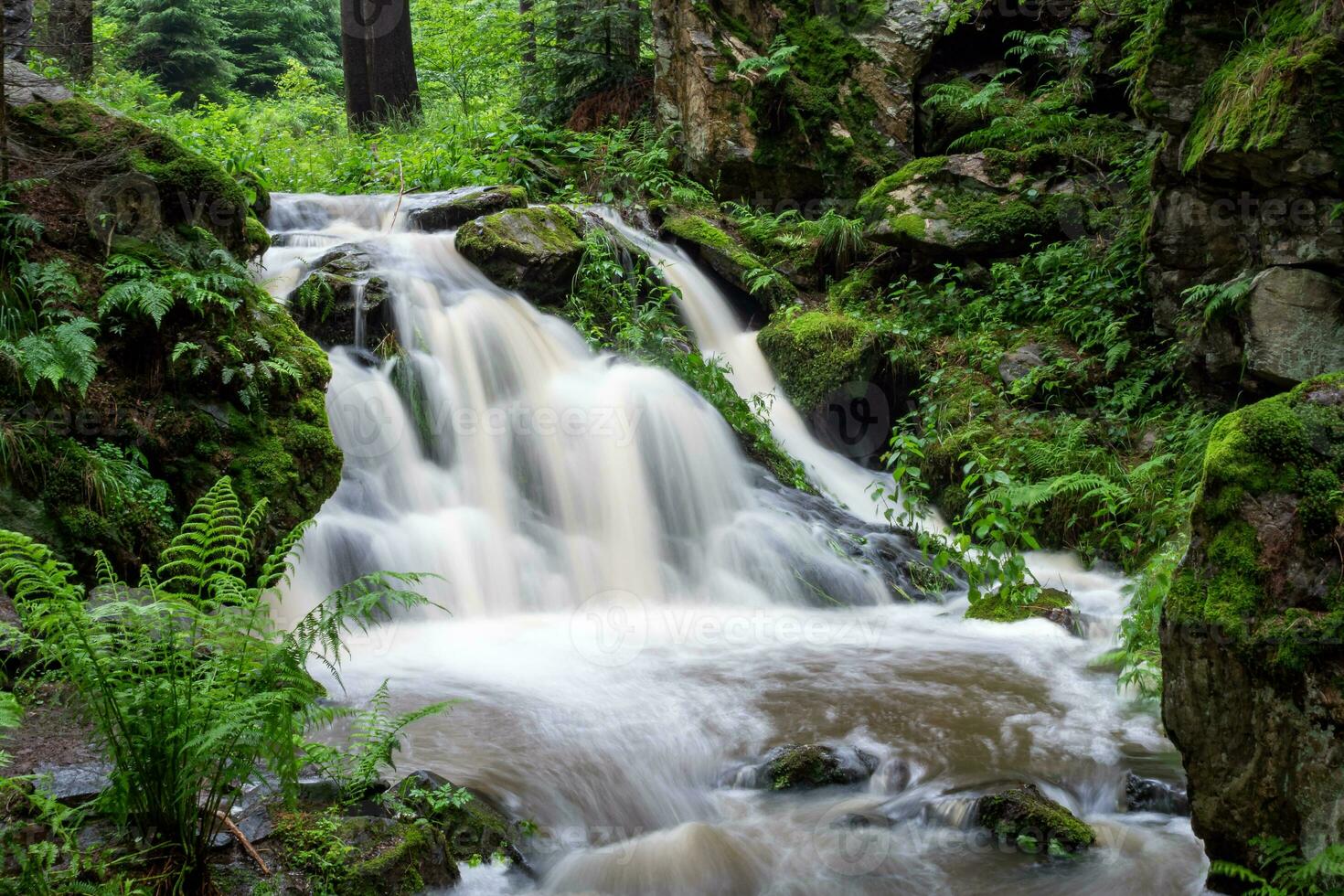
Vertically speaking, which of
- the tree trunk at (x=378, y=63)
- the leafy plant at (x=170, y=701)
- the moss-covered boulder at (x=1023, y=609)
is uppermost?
the tree trunk at (x=378, y=63)

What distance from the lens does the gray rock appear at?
670 cm

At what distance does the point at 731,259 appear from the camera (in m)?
11.1

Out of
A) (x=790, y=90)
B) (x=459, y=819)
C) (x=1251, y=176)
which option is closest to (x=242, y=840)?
(x=459, y=819)

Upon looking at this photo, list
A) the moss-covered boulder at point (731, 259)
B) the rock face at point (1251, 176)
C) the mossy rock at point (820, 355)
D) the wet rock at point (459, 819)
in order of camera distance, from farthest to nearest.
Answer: the moss-covered boulder at point (731, 259) → the mossy rock at point (820, 355) → the rock face at point (1251, 176) → the wet rock at point (459, 819)

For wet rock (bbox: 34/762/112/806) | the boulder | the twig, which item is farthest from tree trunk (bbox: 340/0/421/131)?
the twig

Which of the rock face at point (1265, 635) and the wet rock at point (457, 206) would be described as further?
the wet rock at point (457, 206)

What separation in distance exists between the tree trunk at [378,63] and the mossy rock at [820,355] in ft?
24.2

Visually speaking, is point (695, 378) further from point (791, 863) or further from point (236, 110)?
point (236, 110)

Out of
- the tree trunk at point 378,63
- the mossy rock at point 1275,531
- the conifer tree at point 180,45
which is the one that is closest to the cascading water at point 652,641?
the mossy rock at point 1275,531

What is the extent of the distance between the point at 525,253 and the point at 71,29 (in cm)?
526

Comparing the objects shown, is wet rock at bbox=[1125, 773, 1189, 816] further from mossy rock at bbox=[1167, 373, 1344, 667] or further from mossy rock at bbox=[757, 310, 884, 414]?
mossy rock at bbox=[757, 310, 884, 414]

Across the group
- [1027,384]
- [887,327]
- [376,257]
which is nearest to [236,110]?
[376,257]

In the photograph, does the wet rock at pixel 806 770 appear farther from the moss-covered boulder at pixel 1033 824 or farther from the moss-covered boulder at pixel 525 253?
the moss-covered boulder at pixel 525 253

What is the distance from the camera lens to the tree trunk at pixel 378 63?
14344 millimetres
